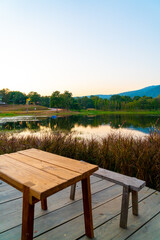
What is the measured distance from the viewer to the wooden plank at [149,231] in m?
1.22

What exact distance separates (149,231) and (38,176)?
104cm

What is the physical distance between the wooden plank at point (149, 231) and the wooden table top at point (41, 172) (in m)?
0.68

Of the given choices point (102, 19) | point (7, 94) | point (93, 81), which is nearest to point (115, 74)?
point (93, 81)

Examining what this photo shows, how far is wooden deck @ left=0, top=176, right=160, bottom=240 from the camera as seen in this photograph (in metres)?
1.22

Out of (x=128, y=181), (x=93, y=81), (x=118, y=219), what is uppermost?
(x=93, y=81)

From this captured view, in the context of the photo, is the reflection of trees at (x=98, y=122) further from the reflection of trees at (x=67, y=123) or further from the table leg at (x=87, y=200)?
A: the table leg at (x=87, y=200)

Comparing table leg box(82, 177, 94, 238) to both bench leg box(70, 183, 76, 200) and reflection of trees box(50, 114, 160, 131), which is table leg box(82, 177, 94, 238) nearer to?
bench leg box(70, 183, 76, 200)

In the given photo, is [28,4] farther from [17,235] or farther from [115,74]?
[115,74]

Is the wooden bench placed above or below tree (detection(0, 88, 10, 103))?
below

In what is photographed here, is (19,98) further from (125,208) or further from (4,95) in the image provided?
(125,208)

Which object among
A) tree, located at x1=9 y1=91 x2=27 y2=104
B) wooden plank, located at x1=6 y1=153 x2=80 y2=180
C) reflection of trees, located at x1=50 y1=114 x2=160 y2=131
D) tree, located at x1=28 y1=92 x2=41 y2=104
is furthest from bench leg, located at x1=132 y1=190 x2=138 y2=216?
tree, located at x1=9 y1=91 x2=27 y2=104

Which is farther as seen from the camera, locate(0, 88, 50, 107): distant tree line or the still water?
locate(0, 88, 50, 107): distant tree line

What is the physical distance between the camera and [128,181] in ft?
4.52

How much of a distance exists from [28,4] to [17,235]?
9806 mm
